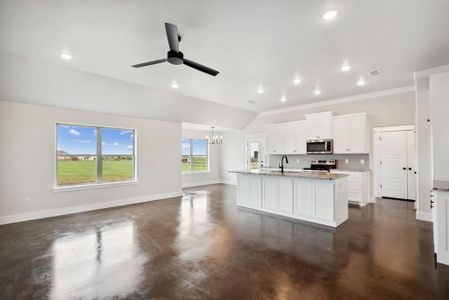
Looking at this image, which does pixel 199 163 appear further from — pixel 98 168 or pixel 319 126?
pixel 319 126

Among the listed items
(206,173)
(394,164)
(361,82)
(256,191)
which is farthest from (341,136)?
(206,173)

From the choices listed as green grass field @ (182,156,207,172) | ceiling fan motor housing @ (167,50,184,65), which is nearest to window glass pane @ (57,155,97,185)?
green grass field @ (182,156,207,172)

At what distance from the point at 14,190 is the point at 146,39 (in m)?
4.36

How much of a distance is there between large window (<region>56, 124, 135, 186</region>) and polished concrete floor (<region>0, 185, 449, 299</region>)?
1268 millimetres

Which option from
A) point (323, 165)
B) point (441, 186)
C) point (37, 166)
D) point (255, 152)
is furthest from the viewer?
point (255, 152)

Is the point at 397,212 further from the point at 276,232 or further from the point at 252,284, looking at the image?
the point at 252,284

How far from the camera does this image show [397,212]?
4.97 meters

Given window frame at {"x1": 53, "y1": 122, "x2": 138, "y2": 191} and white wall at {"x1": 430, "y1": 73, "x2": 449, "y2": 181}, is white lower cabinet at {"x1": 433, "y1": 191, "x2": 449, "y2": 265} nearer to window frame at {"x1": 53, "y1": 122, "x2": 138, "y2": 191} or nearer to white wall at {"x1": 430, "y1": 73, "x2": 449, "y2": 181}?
white wall at {"x1": 430, "y1": 73, "x2": 449, "y2": 181}

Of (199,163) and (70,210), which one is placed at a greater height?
(199,163)

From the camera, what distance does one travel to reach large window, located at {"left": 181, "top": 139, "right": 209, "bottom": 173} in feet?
31.0

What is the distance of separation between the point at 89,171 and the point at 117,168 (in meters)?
0.71

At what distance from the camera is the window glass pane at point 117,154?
6020 mm

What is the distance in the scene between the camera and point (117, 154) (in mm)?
6273

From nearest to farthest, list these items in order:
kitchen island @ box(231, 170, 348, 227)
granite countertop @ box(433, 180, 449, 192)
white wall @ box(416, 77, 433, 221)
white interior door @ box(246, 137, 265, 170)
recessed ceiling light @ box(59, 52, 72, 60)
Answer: granite countertop @ box(433, 180, 449, 192)
recessed ceiling light @ box(59, 52, 72, 60)
kitchen island @ box(231, 170, 348, 227)
white wall @ box(416, 77, 433, 221)
white interior door @ box(246, 137, 265, 170)
